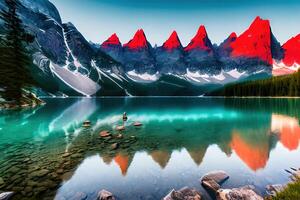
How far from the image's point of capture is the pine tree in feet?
144

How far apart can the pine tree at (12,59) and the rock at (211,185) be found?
47507mm

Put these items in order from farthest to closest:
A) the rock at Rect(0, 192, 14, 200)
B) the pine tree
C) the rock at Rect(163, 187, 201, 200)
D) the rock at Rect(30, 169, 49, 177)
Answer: the pine tree
the rock at Rect(30, 169, 49, 177)
the rock at Rect(163, 187, 201, 200)
the rock at Rect(0, 192, 14, 200)

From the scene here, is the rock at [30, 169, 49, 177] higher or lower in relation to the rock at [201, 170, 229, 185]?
lower

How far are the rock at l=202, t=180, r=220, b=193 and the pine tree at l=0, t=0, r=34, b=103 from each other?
156ft

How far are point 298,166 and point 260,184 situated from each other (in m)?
5.56

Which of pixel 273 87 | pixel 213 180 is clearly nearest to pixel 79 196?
pixel 213 180

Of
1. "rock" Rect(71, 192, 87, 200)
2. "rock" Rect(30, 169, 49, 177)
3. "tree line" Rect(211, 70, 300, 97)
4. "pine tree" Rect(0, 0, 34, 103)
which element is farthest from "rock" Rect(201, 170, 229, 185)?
"tree line" Rect(211, 70, 300, 97)

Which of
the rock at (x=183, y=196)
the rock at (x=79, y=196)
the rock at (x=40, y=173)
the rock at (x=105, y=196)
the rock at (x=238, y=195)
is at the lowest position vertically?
the rock at (x=79, y=196)

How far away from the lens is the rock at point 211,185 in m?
11.0

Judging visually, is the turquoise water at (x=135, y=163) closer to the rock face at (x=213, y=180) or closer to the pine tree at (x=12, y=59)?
the rock face at (x=213, y=180)

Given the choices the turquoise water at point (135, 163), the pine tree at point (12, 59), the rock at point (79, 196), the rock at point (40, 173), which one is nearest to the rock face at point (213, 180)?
the turquoise water at point (135, 163)

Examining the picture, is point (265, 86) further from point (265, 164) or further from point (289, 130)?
point (265, 164)

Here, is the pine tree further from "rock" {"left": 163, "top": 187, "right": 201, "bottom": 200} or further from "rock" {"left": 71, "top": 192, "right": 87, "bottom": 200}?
"rock" {"left": 163, "top": 187, "right": 201, "bottom": 200}

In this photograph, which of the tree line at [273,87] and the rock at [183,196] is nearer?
the rock at [183,196]
